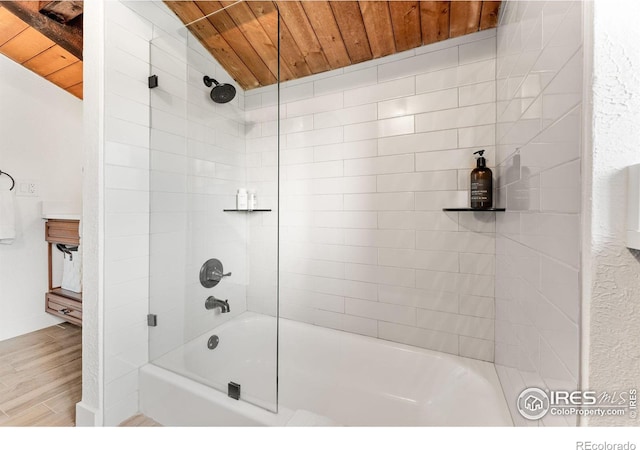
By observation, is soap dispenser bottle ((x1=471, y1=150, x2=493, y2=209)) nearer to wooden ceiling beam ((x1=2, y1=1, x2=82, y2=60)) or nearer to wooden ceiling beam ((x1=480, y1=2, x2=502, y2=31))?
wooden ceiling beam ((x1=480, y1=2, x2=502, y2=31))

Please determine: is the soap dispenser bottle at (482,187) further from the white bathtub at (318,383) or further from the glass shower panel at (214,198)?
the glass shower panel at (214,198)

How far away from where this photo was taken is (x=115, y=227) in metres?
1.29

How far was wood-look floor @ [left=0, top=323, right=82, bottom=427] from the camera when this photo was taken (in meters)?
1.31

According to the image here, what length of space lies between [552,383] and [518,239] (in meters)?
0.46

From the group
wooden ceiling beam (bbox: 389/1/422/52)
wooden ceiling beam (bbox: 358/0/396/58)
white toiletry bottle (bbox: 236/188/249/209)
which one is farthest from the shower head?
wooden ceiling beam (bbox: 389/1/422/52)

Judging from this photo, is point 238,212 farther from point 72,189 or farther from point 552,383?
point 72,189

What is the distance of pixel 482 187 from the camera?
1.23m

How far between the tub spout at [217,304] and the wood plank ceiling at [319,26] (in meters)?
1.06

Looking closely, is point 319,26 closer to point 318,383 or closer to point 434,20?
point 434,20

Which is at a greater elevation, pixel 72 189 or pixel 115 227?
pixel 72 189

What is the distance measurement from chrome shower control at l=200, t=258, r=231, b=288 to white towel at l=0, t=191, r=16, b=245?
6.37 feet

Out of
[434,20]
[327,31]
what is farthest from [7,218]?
[434,20]
